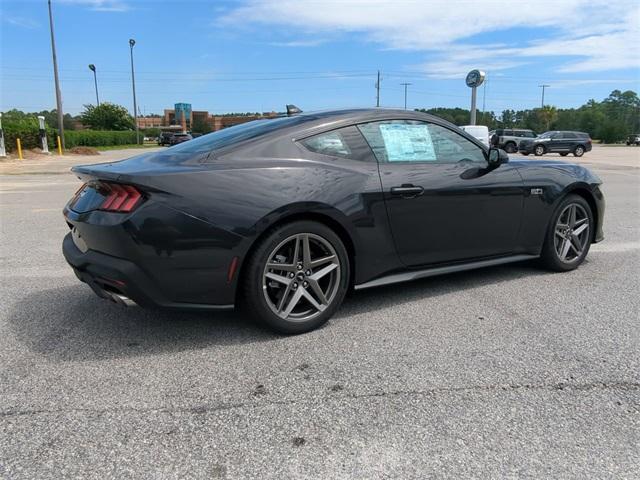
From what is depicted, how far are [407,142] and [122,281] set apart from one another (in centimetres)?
219

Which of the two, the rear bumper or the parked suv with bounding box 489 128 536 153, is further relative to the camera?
the parked suv with bounding box 489 128 536 153

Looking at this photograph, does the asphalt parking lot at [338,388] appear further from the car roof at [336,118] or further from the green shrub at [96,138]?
the green shrub at [96,138]

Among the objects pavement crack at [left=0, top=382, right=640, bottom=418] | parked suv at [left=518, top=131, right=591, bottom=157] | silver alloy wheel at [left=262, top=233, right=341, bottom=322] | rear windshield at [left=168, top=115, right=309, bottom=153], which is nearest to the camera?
pavement crack at [left=0, top=382, right=640, bottom=418]

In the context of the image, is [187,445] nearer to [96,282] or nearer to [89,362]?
[89,362]

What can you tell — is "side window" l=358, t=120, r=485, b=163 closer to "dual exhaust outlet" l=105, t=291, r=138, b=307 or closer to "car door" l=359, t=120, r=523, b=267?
"car door" l=359, t=120, r=523, b=267

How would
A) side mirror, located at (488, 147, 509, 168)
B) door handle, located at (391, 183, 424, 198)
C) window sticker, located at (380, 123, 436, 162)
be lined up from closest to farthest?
door handle, located at (391, 183, 424, 198), window sticker, located at (380, 123, 436, 162), side mirror, located at (488, 147, 509, 168)

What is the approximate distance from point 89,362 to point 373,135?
92.3 inches

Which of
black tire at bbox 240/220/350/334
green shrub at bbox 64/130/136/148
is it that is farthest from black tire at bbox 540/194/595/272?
green shrub at bbox 64/130/136/148

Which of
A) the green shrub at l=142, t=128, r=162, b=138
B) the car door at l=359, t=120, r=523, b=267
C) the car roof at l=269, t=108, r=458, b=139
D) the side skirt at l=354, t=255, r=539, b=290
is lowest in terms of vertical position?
the side skirt at l=354, t=255, r=539, b=290

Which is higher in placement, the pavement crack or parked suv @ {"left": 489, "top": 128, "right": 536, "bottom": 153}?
parked suv @ {"left": 489, "top": 128, "right": 536, "bottom": 153}

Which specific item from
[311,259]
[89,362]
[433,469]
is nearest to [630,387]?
[433,469]

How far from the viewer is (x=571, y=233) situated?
15.7 feet

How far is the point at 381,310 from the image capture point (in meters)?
3.83

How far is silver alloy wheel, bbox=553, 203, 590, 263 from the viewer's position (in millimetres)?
4727
